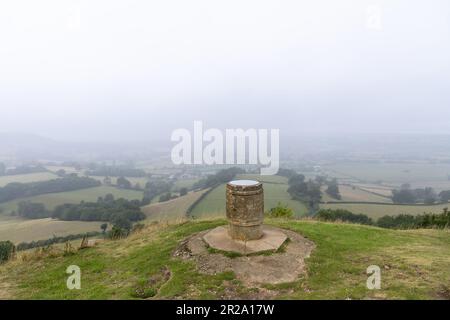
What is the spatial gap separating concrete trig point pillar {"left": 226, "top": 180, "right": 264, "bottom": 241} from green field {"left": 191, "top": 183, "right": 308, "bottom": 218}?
914 inches

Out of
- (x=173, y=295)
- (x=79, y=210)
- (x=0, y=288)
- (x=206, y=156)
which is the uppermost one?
(x=206, y=156)

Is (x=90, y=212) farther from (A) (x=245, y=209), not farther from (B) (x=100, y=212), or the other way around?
(A) (x=245, y=209)

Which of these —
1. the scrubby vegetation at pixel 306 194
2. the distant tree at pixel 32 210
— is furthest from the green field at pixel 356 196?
the distant tree at pixel 32 210

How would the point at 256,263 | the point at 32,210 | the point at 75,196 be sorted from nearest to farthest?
the point at 256,263
the point at 32,210
the point at 75,196

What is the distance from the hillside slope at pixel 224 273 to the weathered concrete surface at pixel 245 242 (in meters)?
1.03

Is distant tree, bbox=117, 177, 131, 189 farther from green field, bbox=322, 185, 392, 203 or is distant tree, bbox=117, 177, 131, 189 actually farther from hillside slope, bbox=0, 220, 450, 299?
hillside slope, bbox=0, 220, 450, 299

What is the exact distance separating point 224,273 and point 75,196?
55691 millimetres

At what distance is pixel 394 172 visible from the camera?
8481 centimetres

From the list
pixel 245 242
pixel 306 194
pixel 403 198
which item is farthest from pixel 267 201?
pixel 245 242

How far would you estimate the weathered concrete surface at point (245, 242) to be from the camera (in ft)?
28.3

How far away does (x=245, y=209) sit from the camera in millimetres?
9016
